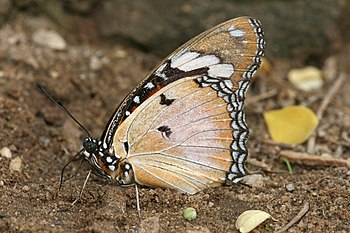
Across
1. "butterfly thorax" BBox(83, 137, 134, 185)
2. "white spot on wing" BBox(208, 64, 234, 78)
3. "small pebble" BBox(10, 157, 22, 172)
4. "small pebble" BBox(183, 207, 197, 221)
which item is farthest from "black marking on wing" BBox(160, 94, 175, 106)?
"small pebble" BBox(10, 157, 22, 172)

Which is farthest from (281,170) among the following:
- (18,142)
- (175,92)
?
(18,142)

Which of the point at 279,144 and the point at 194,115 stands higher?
the point at 194,115

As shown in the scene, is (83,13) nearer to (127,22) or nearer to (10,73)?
Answer: (127,22)

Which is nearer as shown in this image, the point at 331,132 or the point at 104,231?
the point at 104,231

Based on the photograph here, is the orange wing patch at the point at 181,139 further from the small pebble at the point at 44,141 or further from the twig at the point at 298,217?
the small pebble at the point at 44,141

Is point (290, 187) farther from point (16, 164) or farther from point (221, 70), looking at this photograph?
point (16, 164)

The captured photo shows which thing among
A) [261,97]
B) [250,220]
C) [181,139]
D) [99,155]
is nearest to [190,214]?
[250,220]
